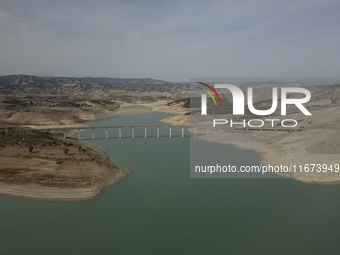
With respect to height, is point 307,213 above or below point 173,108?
below

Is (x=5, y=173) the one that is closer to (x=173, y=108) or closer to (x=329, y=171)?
(x=329, y=171)

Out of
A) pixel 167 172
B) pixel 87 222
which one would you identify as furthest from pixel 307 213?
pixel 87 222

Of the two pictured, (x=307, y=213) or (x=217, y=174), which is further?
(x=217, y=174)

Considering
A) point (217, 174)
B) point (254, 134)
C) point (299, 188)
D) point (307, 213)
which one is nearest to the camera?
point (307, 213)

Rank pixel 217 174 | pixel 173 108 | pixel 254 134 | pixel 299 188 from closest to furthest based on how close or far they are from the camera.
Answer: pixel 299 188
pixel 217 174
pixel 254 134
pixel 173 108

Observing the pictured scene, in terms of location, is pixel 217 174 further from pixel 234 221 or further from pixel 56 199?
pixel 56 199

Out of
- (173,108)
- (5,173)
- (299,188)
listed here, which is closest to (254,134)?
(299,188)
